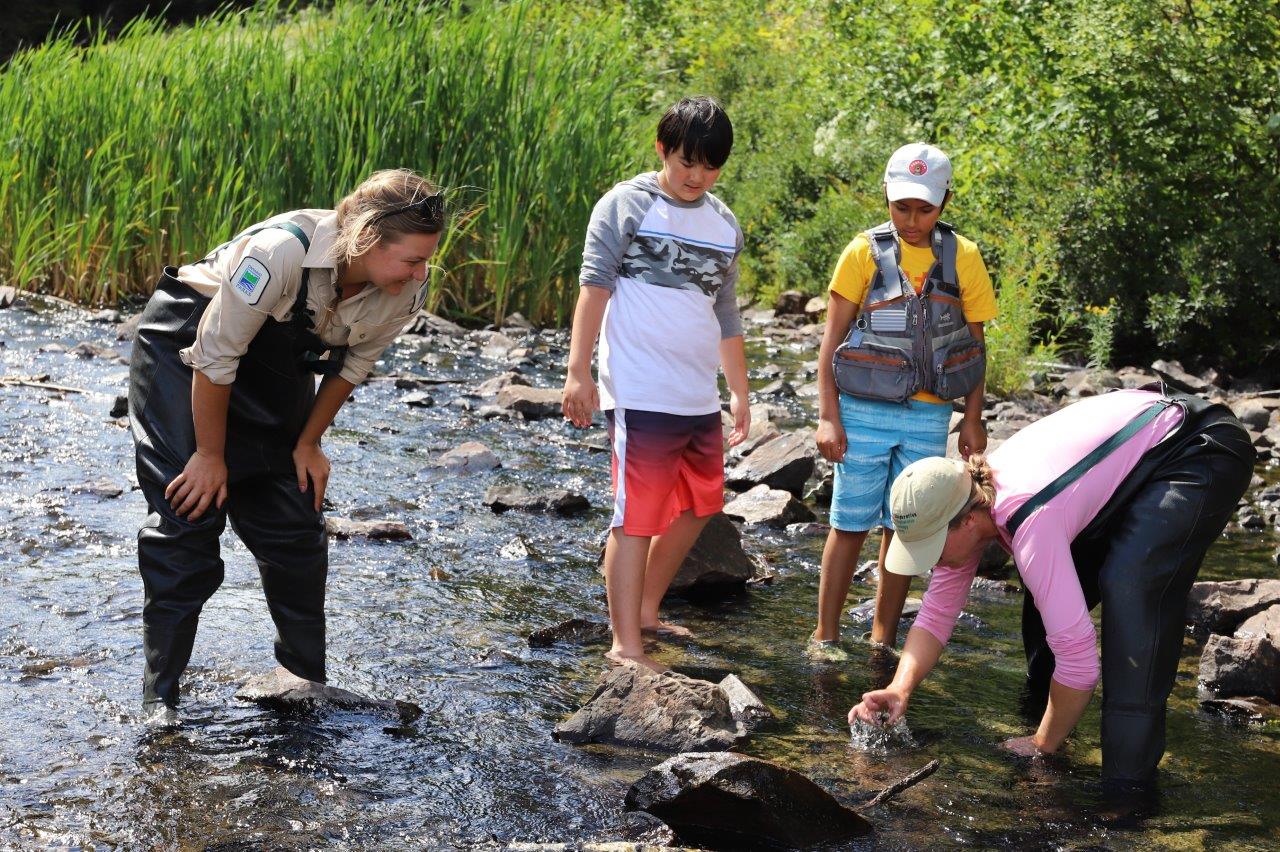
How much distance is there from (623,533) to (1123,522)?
150 centimetres

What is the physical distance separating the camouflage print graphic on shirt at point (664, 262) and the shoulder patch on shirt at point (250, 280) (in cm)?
132

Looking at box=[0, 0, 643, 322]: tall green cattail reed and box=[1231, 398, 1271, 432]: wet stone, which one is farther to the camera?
box=[0, 0, 643, 322]: tall green cattail reed

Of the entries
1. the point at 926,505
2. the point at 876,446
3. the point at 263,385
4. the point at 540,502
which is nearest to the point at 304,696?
the point at 263,385

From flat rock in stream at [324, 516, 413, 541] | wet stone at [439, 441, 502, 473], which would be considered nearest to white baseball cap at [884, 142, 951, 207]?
flat rock in stream at [324, 516, 413, 541]

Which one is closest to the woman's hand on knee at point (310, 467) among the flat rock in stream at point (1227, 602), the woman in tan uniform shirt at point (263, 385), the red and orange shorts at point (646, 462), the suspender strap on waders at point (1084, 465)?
the woman in tan uniform shirt at point (263, 385)

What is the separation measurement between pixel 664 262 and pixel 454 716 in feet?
4.99

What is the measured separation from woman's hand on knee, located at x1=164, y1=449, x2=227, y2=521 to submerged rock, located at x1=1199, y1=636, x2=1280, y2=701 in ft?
10.2

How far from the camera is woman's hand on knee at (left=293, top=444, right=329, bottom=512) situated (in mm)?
3693

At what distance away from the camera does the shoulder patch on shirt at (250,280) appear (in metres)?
3.27

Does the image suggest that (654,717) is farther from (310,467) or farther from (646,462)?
(310,467)

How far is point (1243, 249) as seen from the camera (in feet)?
30.9

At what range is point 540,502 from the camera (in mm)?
6441

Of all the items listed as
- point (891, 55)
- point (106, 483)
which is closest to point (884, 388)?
point (106, 483)

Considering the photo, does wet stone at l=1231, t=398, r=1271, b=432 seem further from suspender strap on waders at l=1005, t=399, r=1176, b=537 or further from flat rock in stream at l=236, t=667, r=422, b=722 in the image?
flat rock in stream at l=236, t=667, r=422, b=722
